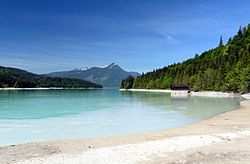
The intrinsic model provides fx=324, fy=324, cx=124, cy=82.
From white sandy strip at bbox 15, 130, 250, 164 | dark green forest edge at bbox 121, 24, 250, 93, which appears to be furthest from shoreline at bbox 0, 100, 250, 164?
dark green forest edge at bbox 121, 24, 250, 93

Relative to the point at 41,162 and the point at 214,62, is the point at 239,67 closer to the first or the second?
the point at 214,62

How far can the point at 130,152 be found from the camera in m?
14.6

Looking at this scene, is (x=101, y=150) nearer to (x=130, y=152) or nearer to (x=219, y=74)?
(x=130, y=152)

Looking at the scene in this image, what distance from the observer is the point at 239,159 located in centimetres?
1294

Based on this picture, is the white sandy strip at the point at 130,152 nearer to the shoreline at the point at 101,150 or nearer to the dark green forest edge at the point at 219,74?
the shoreline at the point at 101,150

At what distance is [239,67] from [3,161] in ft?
314

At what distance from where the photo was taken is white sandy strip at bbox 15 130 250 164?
13.0 meters

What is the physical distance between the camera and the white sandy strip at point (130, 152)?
1298cm

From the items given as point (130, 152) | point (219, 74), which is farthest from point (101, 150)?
point (219, 74)

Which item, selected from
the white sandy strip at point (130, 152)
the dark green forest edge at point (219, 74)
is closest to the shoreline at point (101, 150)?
the white sandy strip at point (130, 152)

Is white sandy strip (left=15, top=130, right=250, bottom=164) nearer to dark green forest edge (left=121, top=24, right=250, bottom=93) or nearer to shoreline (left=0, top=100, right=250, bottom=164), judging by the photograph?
shoreline (left=0, top=100, right=250, bottom=164)

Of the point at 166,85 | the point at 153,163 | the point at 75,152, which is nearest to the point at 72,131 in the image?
the point at 75,152

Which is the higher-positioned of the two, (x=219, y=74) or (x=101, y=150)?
(x=219, y=74)

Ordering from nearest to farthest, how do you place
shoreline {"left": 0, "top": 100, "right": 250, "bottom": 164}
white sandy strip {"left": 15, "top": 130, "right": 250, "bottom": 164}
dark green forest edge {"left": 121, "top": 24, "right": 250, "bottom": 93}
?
white sandy strip {"left": 15, "top": 130, "right": 250, "bottom": 164}, shoreline {"left": 0, "top": 100, "right": 250, "bottom": 164}, dark green forest edge {"left": 121, "top": 24, "right": 250, "bottom": 93}
